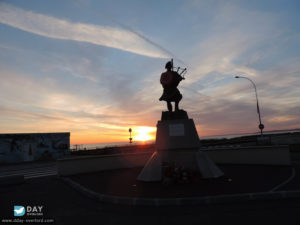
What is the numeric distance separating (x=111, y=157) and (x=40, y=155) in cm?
1894

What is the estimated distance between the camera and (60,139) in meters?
31.3

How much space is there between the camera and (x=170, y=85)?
12383 mm

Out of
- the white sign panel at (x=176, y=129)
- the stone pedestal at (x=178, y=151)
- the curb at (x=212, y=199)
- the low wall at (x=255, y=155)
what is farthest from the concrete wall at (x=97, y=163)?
the curb at (x=212, y=199)

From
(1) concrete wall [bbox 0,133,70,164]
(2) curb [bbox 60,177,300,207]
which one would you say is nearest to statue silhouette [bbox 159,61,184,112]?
(2) curb [bbox 60,177,300,207]

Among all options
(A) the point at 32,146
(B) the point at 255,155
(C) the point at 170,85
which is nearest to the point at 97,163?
(C) the point at 170,85

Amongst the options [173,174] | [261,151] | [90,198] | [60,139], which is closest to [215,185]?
[173,174]

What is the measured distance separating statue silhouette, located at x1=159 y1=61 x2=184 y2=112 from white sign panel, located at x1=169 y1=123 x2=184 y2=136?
1.30 metres

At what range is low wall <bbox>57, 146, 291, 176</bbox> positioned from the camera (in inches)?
559

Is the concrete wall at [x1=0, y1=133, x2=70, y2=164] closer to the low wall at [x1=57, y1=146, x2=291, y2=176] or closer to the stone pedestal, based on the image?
the low wall at [x1=57, y1=146, x2=291, y2=176]

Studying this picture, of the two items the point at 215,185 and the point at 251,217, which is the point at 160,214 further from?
the point at 215,185

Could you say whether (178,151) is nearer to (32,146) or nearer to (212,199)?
(212,199)

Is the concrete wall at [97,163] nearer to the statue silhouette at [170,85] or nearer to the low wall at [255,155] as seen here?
the low wall at [255,155]

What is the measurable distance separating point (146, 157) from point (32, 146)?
20479 mm

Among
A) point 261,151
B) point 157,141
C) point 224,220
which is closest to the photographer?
point 224,220
